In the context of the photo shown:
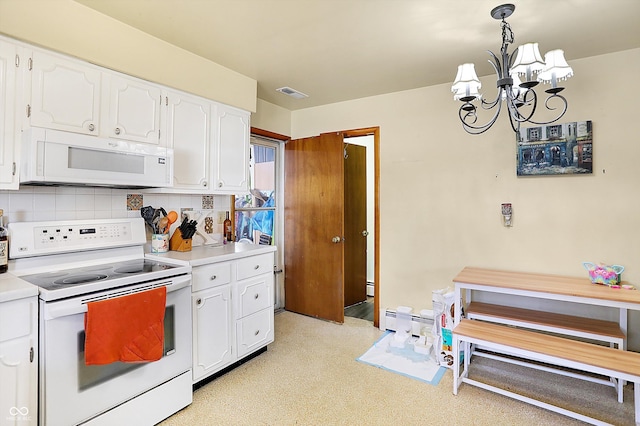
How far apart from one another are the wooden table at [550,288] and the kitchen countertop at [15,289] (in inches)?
103

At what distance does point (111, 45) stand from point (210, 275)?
1625mm

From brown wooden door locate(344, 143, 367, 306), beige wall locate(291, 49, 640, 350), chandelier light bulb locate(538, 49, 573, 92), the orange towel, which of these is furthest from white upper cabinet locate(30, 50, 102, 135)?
brown wooden door locate(344, 143, 367, 306)

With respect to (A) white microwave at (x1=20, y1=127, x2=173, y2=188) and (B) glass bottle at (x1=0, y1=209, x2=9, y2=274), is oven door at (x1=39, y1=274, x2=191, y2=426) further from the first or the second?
(A) white microwave at (x1=20, y1=127, x2=173, y2=188)

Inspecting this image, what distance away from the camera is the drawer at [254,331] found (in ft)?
8.65

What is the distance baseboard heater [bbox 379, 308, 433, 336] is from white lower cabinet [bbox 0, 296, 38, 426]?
282 centimetres

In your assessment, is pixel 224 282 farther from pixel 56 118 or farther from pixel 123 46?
pixel 123 46

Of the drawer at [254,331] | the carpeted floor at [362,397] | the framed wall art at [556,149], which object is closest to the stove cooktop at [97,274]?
the drawer at [254,331]

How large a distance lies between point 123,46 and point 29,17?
478 millimetres

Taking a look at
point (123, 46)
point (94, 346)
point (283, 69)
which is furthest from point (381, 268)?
point (123, 46)

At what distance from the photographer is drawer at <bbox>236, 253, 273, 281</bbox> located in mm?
2627

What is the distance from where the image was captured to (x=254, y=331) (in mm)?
2758

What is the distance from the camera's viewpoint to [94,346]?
5.39 feet

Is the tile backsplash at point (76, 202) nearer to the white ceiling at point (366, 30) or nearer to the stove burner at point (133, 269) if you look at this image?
the stove burner at point (133, 269)

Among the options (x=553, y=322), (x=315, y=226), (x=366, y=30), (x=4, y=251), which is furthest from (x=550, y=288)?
(x=4, y=251)
